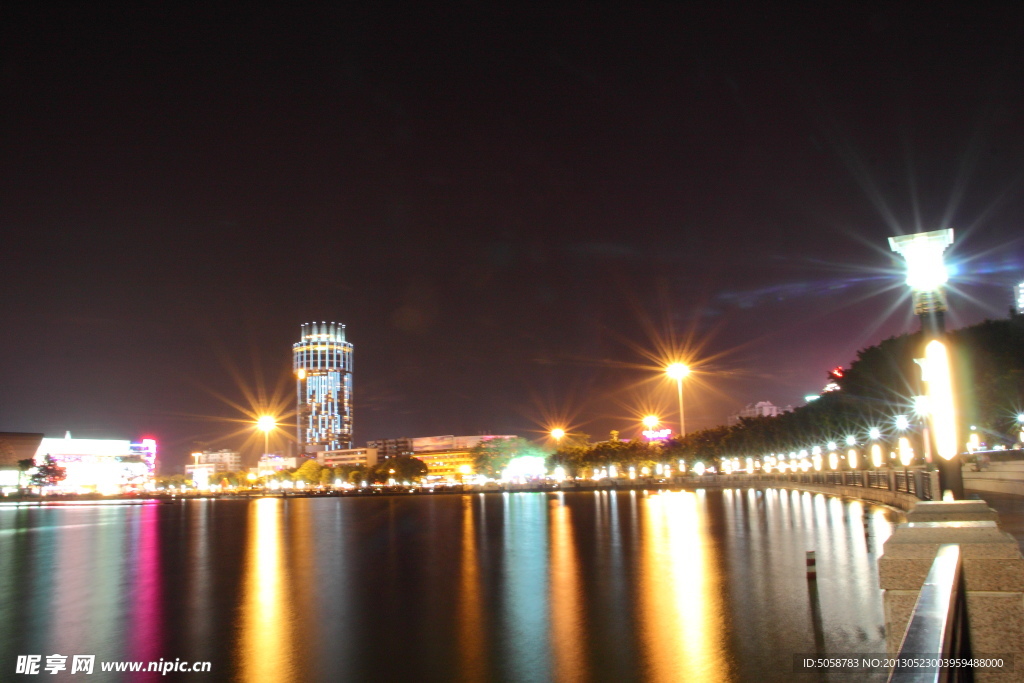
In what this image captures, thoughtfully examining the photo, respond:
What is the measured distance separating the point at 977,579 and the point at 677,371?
85.0m

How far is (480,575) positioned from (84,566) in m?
18.8

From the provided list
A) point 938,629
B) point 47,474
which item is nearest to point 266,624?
point 938,629

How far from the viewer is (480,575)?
2397cm

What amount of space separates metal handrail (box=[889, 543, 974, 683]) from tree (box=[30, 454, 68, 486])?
191 meters

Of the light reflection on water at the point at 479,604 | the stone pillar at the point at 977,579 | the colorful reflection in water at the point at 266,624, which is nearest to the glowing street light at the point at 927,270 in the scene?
the stone pillar at the point at 977,579

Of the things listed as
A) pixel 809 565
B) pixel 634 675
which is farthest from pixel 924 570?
pixel 809 565

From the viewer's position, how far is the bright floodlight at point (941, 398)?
10.3m

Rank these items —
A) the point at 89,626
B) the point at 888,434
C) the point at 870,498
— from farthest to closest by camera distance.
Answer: the point at 888,434 < the point at 870,498 < the point at 89,626

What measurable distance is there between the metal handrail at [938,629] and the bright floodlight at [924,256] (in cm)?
556

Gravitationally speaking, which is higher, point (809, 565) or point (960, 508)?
point (960, 508)

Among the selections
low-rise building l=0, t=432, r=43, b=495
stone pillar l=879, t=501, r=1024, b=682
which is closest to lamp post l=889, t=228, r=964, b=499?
stone pillar l=879, t=501, r=1024, b=682

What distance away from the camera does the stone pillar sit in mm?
6223

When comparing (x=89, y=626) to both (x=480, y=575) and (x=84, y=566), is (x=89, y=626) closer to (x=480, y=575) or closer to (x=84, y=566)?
(x=480, y=575)

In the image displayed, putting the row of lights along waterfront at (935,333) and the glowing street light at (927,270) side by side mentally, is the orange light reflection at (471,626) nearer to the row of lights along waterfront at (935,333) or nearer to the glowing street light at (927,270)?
the row of lights along waterfront at (935,333)
